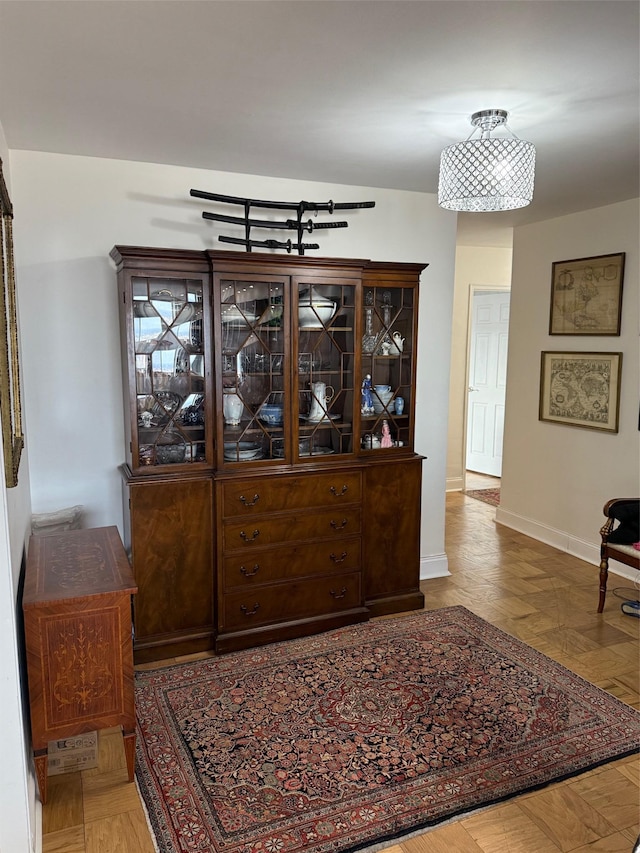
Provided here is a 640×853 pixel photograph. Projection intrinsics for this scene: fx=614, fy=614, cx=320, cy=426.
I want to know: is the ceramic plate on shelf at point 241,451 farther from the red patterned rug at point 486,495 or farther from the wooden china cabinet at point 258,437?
the red patterned rug at point 486,495

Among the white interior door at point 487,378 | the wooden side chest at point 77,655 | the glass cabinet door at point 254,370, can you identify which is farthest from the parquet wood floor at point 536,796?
the white interior door at point 487,378

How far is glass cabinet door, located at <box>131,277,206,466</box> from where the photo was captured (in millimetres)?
2947

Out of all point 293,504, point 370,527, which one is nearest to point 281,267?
point 293,504

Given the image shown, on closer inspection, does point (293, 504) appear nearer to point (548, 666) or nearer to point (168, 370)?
point (168, 370)

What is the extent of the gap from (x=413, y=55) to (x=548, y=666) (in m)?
2.72

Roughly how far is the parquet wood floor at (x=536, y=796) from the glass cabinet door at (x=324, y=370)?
1279 millimetres

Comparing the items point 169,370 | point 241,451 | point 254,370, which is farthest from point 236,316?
point 241,451

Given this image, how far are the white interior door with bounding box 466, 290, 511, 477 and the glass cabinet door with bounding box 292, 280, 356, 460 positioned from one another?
3.57m

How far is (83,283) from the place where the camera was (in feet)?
10.2

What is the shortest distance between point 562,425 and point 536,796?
9.92ft

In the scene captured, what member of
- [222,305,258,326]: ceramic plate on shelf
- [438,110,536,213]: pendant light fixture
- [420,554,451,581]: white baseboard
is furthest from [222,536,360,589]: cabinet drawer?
[438,110,536,213]: pendant light fixture

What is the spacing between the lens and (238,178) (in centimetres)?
339

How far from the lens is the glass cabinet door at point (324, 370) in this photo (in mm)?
3268

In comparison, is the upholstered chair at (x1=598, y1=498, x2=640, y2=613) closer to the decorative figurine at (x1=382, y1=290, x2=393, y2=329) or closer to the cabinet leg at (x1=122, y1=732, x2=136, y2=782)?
the decorative figurine at (x1=382, y1=290, x2=393, y2=329)
